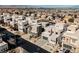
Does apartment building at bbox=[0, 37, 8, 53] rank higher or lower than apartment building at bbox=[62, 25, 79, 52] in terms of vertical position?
lower

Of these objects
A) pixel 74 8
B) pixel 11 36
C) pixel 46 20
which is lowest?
pixel 11 36

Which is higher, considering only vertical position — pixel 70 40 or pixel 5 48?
pixel 70 40

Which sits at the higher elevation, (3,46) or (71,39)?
(71,39)

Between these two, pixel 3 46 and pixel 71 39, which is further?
pixel 3 46

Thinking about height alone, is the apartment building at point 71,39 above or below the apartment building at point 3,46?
above
